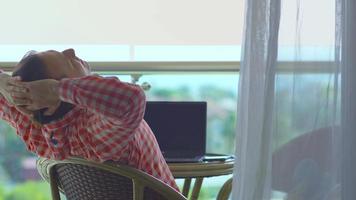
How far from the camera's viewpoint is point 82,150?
4.28ft

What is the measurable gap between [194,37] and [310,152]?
1.15 metres

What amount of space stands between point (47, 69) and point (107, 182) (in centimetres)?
30

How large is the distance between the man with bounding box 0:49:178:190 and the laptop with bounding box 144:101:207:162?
20.5 inches

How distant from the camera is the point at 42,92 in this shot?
46.8 inches

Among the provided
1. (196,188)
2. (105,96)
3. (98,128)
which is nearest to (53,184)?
(98,128)

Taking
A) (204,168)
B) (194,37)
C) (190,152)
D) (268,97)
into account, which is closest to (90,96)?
(268,97)

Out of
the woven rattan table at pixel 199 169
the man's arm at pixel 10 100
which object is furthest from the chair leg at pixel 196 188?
the man's arm at pixel 10 100

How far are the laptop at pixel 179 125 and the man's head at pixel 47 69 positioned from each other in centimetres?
67

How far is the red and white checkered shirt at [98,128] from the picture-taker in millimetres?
1140

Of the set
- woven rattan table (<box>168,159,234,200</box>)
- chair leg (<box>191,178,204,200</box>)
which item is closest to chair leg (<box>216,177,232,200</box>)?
woven rattan table (<box>168,159,234,200</box>)

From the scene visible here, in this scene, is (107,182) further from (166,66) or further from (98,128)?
(166,66)

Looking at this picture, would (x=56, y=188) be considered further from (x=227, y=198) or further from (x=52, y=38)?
(x=52, y=38)

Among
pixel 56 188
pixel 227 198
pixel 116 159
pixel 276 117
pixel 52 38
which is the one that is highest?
pixel 52 38

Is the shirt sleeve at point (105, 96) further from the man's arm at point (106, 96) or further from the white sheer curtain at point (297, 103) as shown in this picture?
the white sheer curtain at point (297, 103)
